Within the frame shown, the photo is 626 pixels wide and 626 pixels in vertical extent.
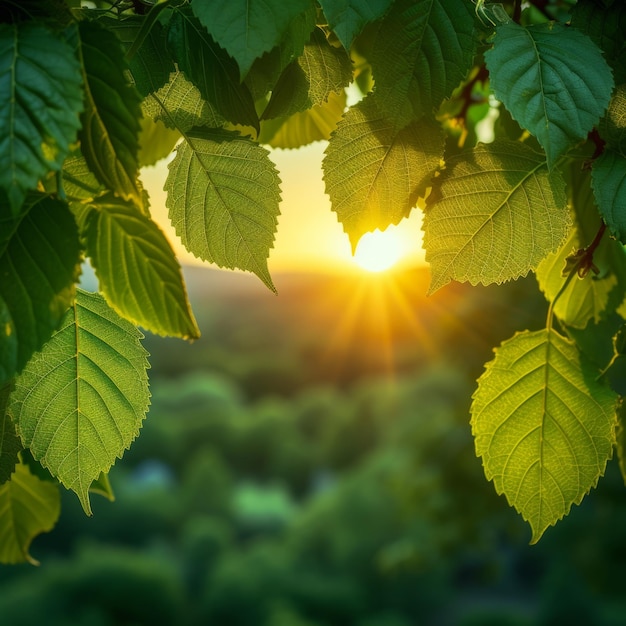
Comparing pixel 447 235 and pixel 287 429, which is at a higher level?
pixel 287 429

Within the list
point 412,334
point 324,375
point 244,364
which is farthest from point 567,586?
point 244,364

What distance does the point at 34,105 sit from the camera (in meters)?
0.40

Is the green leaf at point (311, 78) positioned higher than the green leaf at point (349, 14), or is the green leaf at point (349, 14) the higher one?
the green leaf at point (311, 78)

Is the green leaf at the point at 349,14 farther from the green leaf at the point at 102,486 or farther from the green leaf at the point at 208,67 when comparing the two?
the green leaf at the point at 102,486

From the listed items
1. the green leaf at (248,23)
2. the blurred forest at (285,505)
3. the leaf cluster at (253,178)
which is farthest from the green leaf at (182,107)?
the blurred forest at (285,505)

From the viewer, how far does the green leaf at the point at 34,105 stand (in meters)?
0.38

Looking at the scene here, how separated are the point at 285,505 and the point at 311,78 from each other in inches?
609

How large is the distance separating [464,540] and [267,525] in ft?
34.1

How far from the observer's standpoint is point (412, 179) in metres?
0.57

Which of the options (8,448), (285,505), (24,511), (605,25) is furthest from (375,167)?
(285,505)

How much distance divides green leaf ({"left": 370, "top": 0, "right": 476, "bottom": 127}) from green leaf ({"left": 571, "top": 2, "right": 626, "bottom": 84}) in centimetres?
10

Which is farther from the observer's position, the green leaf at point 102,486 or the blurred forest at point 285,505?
the blurred forest at point 285,505

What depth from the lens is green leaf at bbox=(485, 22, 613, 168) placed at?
48 cm

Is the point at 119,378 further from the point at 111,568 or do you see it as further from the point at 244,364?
the point at 244,364
